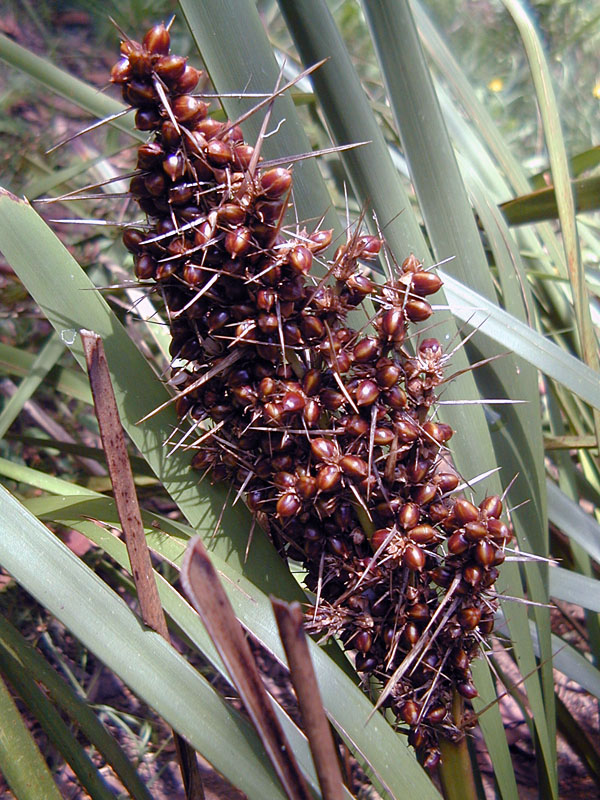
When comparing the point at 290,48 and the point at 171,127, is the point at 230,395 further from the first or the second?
the point at 290,48

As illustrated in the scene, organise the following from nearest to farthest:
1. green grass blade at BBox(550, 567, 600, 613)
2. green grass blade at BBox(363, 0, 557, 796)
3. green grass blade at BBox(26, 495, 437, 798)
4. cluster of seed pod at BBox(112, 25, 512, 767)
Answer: cluster of seed pod at BBox(112, 25, 512, 767)
green grass blade at BBox(26, 495, 437, 798)
green grass blade at BBox(363, 0, 557, 796)
green grass blade at BBox(550, 567, 600, 613)

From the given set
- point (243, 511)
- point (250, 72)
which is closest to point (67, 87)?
point (250, 72)

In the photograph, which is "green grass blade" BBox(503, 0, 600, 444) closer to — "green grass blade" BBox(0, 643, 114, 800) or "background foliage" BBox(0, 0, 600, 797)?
"background foliage" BBox(0, 0, 600, 797)

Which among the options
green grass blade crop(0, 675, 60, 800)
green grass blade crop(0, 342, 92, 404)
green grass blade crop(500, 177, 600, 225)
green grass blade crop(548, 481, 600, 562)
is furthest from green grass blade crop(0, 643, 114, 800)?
green grass blade crop(500, 177, 600, 225)

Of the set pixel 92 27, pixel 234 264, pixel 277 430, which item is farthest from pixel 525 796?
pixel 92 27

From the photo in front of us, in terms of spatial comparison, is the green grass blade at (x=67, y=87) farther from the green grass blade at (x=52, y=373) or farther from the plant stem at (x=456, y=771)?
the plant stem at (x=456, y=771)

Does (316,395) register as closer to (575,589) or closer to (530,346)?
(530,346)
